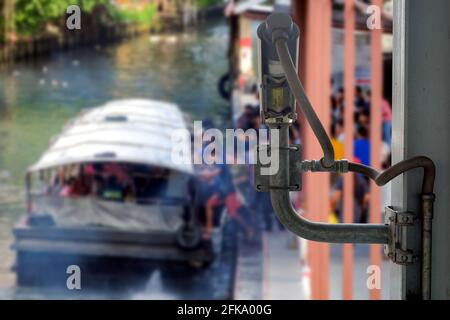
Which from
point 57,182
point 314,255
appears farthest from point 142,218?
point 314,255

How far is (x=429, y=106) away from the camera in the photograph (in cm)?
210

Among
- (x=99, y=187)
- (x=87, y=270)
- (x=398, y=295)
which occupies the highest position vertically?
(x=398, y=295)

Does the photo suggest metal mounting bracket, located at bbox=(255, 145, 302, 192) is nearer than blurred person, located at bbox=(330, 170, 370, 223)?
Yes

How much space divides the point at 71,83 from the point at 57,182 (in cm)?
147

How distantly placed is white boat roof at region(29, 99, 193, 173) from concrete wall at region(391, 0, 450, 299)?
982 centimetres

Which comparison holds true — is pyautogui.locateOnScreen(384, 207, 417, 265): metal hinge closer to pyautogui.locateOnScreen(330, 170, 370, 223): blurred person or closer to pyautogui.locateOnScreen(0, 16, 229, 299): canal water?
pyautogui.locateOnScreen(330, 170, 370, 223): blurred person

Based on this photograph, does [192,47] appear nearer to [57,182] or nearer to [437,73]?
[57,182]

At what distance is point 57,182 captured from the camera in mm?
12867

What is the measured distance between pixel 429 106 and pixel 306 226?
344 mm

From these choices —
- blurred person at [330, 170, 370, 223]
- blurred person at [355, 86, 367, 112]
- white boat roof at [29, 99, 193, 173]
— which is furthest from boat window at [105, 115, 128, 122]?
blurred person at [330, 170, 370, 223]

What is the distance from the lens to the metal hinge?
6.72 ft

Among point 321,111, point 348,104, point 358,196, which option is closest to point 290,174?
point 348,104
